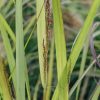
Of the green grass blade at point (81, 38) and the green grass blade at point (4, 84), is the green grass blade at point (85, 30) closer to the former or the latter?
the green grass blade at point (81, 38)

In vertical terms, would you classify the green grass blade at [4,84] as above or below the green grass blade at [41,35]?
below

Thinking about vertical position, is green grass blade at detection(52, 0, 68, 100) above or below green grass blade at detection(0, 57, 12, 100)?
above

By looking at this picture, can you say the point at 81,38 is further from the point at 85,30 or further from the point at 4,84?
the point at 4,84

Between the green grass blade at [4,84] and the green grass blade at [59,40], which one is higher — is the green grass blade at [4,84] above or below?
below

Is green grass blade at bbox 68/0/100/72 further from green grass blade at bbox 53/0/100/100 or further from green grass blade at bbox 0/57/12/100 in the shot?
green grass blade at bbox 0/57/12/100

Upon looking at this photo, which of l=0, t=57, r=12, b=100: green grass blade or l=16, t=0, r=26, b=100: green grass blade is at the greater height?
l=16, t=0, r=26, b=100: green grass blade

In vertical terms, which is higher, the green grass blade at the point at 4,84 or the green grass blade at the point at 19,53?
the green grass blade at the point at 19,53

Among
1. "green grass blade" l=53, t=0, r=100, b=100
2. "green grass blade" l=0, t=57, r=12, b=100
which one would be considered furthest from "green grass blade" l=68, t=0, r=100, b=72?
"green grass blade" l=0, t=57, r=12, b=100

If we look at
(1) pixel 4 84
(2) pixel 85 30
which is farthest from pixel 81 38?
(1) pixel 4 84

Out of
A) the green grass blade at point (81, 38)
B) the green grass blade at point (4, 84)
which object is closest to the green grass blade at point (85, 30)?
the green grass blade at point (81, 38)

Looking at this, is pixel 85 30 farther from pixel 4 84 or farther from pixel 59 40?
pixel 4 84

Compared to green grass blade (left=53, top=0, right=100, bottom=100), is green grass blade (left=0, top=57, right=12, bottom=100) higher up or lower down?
lower down
